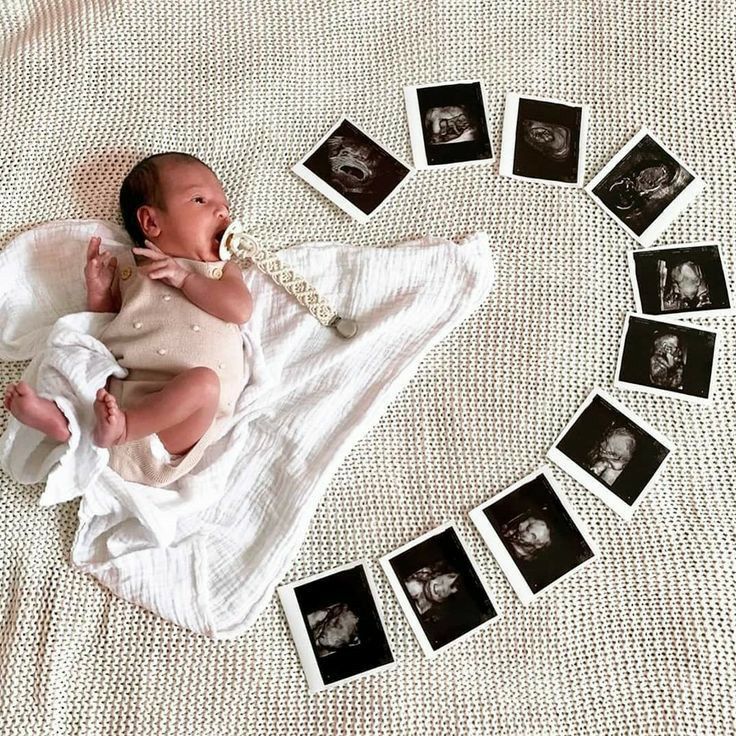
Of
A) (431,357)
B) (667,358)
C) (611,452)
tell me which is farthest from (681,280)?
(431,357)

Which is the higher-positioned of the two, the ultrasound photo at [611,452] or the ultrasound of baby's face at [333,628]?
the ultrasound photo at [611,452]

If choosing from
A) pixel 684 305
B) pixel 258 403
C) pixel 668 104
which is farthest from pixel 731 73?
pixel 258 403

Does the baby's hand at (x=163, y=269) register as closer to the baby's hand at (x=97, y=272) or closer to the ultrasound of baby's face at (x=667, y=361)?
the baby's hand at (x=97, y=272)

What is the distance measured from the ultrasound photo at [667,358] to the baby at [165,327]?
644 mm

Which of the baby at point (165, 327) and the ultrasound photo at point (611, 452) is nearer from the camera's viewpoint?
the baby at point (165, 327)

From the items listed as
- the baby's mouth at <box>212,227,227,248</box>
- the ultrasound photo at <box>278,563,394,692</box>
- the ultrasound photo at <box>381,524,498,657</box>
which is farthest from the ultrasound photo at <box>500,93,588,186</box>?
the ultrasound photo at <box>278,563,394,692</box>

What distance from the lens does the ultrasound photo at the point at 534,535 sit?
44.0 inches

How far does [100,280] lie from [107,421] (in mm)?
289

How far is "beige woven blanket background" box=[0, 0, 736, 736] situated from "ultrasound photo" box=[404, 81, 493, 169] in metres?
0.02

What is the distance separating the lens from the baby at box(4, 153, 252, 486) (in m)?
1.00

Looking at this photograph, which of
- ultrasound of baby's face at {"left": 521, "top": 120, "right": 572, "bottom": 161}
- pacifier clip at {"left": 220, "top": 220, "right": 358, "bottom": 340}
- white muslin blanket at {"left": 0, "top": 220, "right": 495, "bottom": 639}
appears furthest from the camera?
ultrasound of baby's face at {"left": 521, "top": 120, "right": 572, "bottom": 161}

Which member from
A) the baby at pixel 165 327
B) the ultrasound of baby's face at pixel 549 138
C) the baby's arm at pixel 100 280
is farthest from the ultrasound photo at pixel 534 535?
the baby's arm at pixel 100 280

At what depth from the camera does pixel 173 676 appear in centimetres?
106

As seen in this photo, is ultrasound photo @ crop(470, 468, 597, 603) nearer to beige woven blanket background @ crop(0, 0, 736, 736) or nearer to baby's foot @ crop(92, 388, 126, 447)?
beige woven blanket background @ crop(0, 0, 736, 736)
